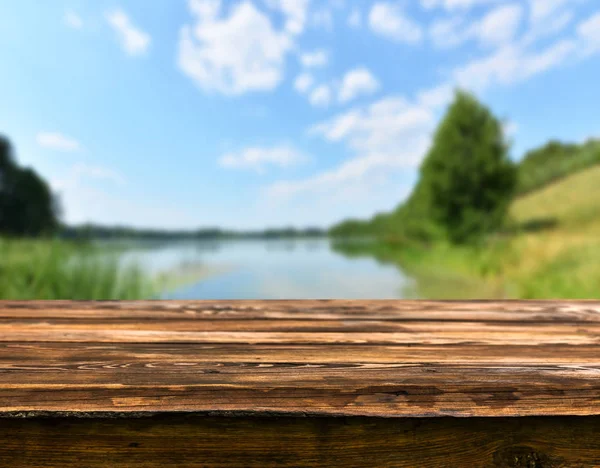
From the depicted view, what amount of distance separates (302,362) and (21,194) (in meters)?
16.2

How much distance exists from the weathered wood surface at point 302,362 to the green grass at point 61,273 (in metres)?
2.64

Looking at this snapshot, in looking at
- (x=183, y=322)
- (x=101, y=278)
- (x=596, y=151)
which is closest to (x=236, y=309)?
(x=183, y=322)

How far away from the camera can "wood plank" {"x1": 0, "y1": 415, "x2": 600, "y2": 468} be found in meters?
0.69

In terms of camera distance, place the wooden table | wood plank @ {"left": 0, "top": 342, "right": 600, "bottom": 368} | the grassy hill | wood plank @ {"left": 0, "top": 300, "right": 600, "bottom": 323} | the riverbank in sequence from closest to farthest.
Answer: the wooden table, wood plank @ {"left": 0, "top": 342, "right": 600, "bottom": 368}, wood plank @ {"left": 0, "top": 300, "right": 600, "bottom": 323}, the grassy hill, the riverbank

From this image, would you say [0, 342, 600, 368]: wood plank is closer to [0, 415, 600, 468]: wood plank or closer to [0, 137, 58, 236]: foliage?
[0, 415, 600, 468]: wood plank

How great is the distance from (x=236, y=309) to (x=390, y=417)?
770 millimetres

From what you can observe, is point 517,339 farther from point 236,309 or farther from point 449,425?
point 236,309

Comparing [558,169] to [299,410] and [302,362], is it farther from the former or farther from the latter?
[299,410]

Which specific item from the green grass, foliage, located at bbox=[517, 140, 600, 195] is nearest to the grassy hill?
the green grass

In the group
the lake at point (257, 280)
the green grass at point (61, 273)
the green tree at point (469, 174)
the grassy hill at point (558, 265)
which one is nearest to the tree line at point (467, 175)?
the green tree at point (469, 174)

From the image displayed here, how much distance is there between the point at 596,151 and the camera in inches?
1035

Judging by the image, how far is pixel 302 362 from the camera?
2.72 ft

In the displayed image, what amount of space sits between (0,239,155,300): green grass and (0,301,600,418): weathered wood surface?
2645mm

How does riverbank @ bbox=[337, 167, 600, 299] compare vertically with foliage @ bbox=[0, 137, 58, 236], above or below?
below
